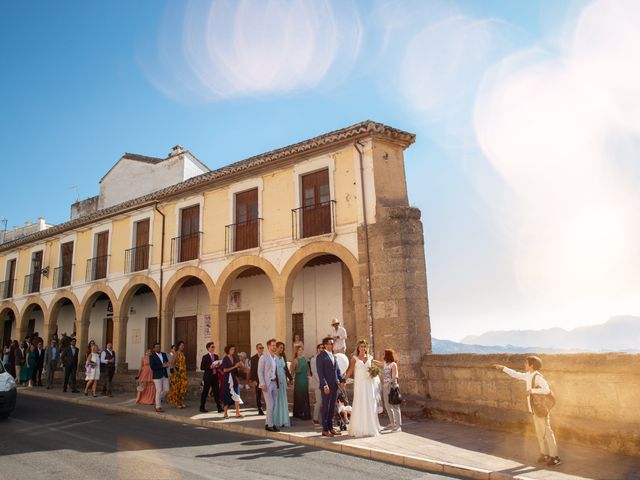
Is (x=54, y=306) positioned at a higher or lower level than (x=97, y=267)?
lower

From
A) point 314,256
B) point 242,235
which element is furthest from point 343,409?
point 242,235

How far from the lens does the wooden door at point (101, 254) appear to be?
19594mm

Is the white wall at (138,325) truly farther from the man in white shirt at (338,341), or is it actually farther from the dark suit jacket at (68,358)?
the man in white shirt at (338,341)

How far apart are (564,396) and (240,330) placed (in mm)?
12060

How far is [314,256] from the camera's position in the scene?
44.5ft

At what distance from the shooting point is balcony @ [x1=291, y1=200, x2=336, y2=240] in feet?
43.3

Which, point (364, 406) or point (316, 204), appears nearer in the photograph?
point (364, 406)

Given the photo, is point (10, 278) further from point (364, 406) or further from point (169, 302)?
point (364, 406)

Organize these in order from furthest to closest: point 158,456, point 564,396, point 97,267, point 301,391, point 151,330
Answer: point 151,330, point 97,267, point 301,391, point 564,396, point 158,456

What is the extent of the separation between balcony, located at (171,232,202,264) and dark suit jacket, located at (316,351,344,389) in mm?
9177

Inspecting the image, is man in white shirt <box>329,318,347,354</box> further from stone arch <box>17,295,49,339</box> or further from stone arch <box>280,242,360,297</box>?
stone arch <box>17,295,49,339</box>

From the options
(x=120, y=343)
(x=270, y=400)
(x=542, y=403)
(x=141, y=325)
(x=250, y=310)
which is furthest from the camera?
(x=141, y=325)

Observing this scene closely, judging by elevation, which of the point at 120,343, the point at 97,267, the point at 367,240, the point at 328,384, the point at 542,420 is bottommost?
the point at 542,420

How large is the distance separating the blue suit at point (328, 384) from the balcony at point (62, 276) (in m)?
16.9
